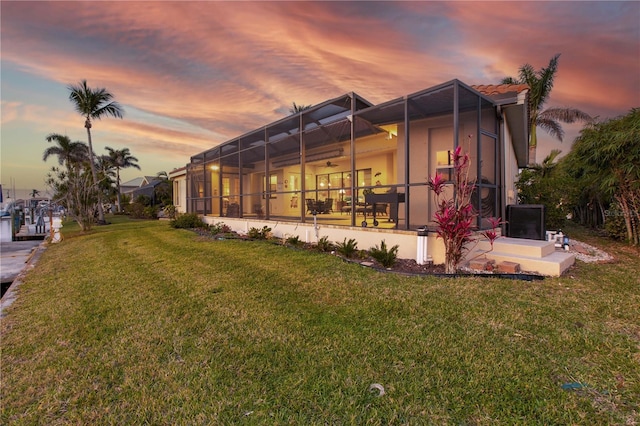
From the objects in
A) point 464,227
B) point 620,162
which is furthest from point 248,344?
point 620,162

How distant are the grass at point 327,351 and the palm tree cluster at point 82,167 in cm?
1090

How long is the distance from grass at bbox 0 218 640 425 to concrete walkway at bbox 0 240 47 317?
0.44m

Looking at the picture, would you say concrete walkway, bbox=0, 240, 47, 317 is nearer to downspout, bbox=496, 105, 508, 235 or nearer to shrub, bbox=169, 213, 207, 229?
shrub, bbox=169, 213, 207, 229

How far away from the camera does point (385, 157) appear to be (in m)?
11.5

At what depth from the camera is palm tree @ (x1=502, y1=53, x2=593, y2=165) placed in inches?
742

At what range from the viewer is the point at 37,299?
4.41 meters

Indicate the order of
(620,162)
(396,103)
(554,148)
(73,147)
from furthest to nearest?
(73,147)
(554,148)
(620,162)
(396,103)

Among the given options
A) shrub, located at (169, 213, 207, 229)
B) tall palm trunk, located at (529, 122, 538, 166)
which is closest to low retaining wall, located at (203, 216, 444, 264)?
shrub, located at (169, 213, 207, 229)

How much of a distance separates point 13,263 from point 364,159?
39.6 ft

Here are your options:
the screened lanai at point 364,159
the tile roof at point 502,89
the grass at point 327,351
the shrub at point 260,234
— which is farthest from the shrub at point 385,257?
the tile roof at point 502,89

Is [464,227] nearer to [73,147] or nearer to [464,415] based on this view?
[464,415]

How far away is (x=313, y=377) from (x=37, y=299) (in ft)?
16.2

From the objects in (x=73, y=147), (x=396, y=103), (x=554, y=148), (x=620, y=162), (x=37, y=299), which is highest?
(x=73, y=147)

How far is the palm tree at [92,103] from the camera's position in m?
17.9
